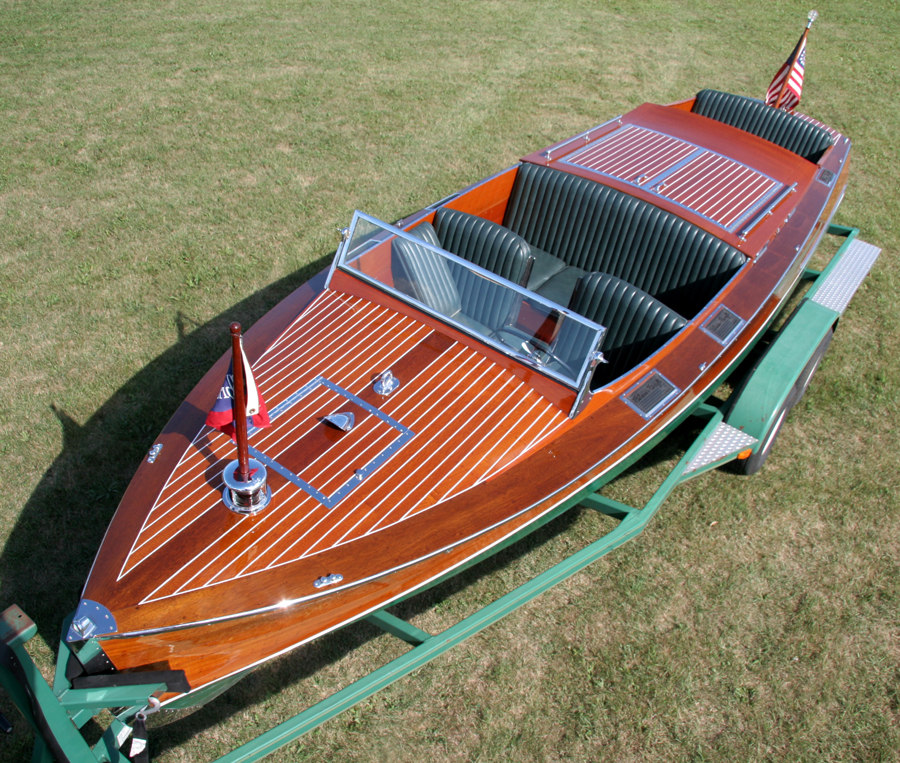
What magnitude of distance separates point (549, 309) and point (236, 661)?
206cm

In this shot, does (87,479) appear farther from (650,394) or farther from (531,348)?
(650,394)

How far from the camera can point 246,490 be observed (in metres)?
2.74

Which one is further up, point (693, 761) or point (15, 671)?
point (15, 671)

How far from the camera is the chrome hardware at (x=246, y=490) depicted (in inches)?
108

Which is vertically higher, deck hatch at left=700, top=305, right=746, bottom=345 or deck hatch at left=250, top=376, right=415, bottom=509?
deck hatch at left=700, top=305, right=746, bottom=345

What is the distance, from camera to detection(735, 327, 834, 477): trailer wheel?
4145 millimetres

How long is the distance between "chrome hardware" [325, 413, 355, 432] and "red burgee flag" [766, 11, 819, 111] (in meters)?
5.23

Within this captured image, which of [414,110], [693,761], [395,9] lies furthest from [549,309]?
[395,9]

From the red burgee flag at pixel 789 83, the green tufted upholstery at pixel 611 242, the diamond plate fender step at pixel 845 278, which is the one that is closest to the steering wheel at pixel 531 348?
the green tufted upholstery at pixel 611 242

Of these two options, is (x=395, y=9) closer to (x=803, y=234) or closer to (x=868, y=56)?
(x=868, y=56)

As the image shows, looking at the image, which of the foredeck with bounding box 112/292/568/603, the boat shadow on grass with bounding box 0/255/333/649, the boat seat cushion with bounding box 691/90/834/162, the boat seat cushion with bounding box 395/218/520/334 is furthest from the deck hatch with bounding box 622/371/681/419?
the boat seat cushion with bounding box 691/90/834/162

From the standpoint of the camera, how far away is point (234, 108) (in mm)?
8047

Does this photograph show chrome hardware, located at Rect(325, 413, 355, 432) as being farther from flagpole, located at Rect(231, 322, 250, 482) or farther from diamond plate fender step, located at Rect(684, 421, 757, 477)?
diamond plate fender step, located at Rect(684, 421, 757, 477)

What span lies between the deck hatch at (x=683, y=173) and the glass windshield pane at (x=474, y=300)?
166 cm
